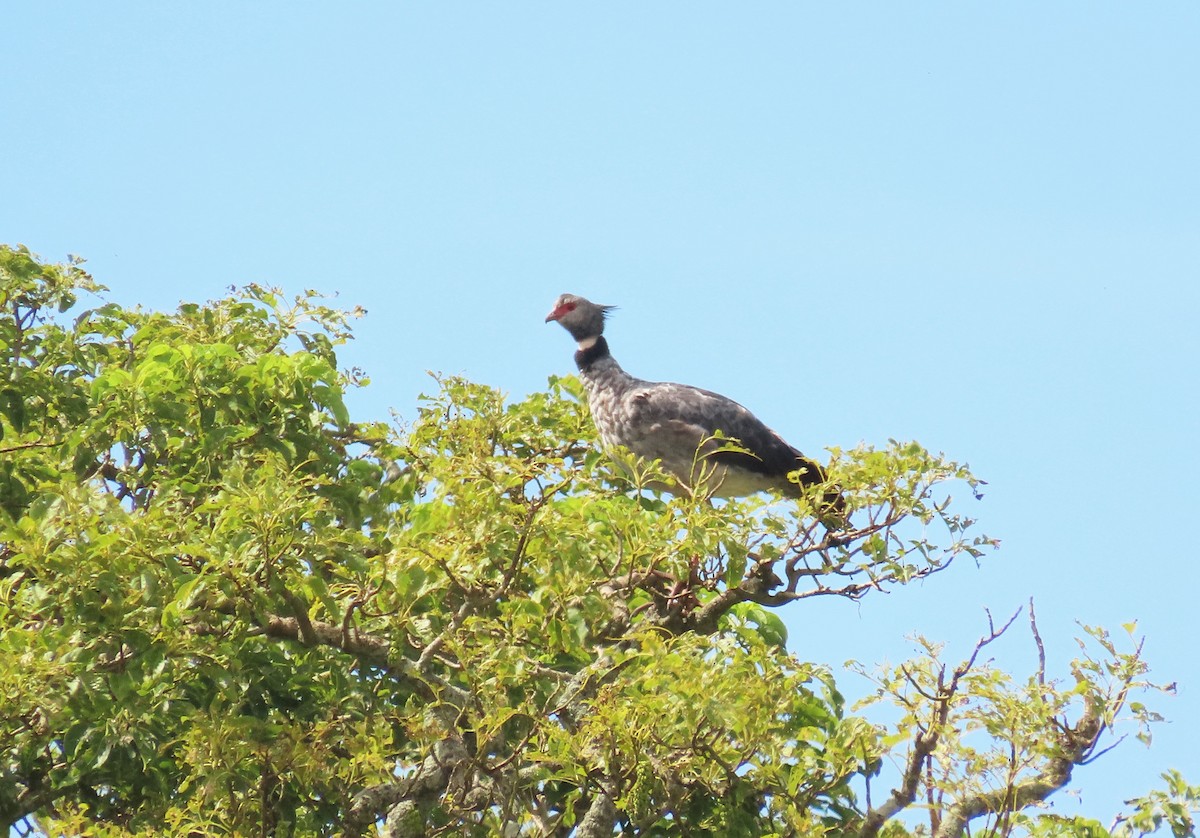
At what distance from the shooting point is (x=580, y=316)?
10141 mm

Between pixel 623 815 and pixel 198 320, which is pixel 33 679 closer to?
pixel 623 815

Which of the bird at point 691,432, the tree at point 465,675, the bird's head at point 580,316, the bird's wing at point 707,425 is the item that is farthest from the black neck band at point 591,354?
the tree at point 465,675

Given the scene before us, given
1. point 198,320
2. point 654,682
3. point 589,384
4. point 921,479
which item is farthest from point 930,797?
point 589,384

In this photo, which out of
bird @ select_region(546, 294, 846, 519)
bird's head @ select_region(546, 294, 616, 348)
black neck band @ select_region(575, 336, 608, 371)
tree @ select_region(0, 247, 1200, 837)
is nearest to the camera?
tree @ select_region(0, 247, 1200, 837)

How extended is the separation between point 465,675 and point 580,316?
5.80 metres

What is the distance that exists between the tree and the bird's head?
446cm

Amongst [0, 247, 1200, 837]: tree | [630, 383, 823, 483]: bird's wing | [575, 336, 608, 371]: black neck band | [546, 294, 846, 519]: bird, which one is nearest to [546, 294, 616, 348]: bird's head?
[575, 336, 608, 371]: black neck band

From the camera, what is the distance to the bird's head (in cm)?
1005

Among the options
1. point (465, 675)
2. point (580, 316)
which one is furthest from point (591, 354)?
point (465, 675)

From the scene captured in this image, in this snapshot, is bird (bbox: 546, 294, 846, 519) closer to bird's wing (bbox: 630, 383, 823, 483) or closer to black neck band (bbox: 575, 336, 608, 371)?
bird's wing (bbox: 630, 383, 823, 483)

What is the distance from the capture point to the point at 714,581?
17.3 ft

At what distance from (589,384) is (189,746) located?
4.74 meters

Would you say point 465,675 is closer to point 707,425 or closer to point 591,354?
point 707,425

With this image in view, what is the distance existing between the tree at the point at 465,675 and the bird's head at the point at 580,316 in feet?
14.6
